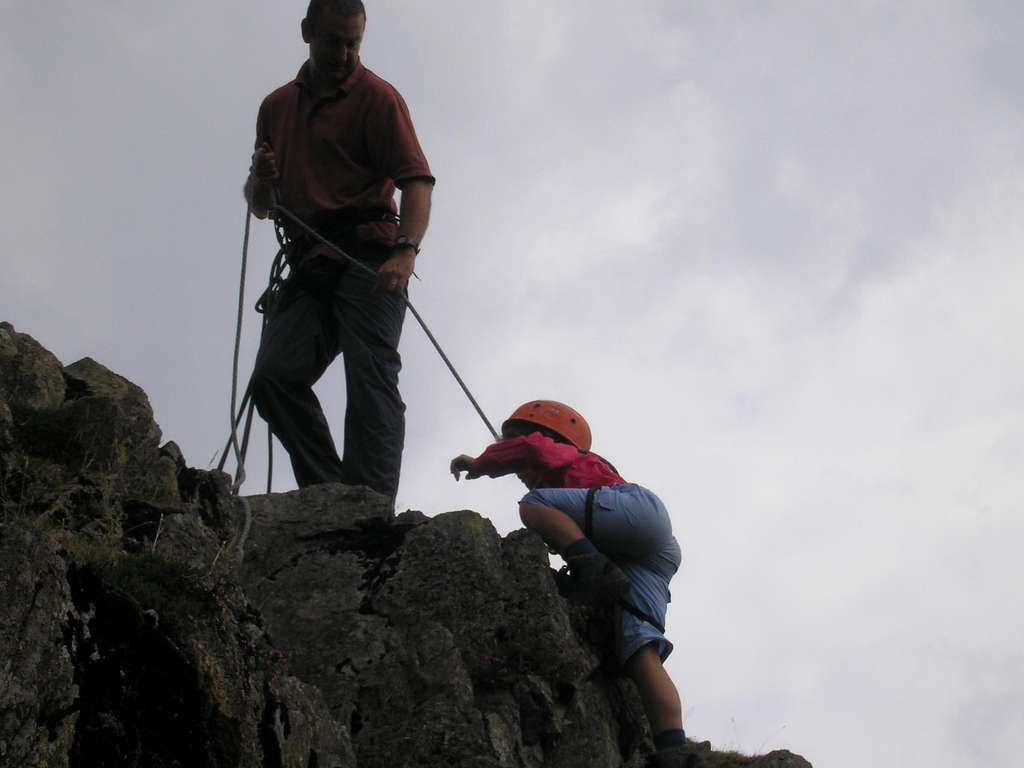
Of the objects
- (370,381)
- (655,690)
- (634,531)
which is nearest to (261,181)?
(370,381)

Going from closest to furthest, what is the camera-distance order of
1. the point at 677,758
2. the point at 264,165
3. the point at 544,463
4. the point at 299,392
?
the point at 677,758 < the point at 544,463 < the point at 299,392 < the point at 264,165

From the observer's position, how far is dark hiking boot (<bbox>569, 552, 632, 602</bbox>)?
28.3 feet

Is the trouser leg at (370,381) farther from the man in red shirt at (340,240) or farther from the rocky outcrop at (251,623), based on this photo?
the rocky outcrop at (251,623)

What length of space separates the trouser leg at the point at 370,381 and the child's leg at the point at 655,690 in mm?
2290

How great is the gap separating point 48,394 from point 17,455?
4.62 feet

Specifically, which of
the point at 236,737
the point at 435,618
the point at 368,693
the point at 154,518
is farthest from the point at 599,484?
the point at 236,737

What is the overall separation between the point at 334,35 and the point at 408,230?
1.51 metres

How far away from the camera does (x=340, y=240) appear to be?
10.6 metres

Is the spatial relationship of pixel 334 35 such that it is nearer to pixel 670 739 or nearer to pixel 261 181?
pixel 261 181

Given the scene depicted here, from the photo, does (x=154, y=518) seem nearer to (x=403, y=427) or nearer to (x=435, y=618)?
(x=435, y=618)

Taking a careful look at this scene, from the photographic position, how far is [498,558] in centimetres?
854

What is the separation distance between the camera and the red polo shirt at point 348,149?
34.8 ft

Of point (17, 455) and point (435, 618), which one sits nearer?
point (17, 455)

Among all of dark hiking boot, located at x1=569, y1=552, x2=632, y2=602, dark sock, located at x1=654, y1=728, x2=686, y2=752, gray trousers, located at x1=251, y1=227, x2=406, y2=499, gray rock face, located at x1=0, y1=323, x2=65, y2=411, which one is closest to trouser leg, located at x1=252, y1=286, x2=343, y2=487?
gray trousers, located at x1=251, y1=227, x2=406, y2=499
